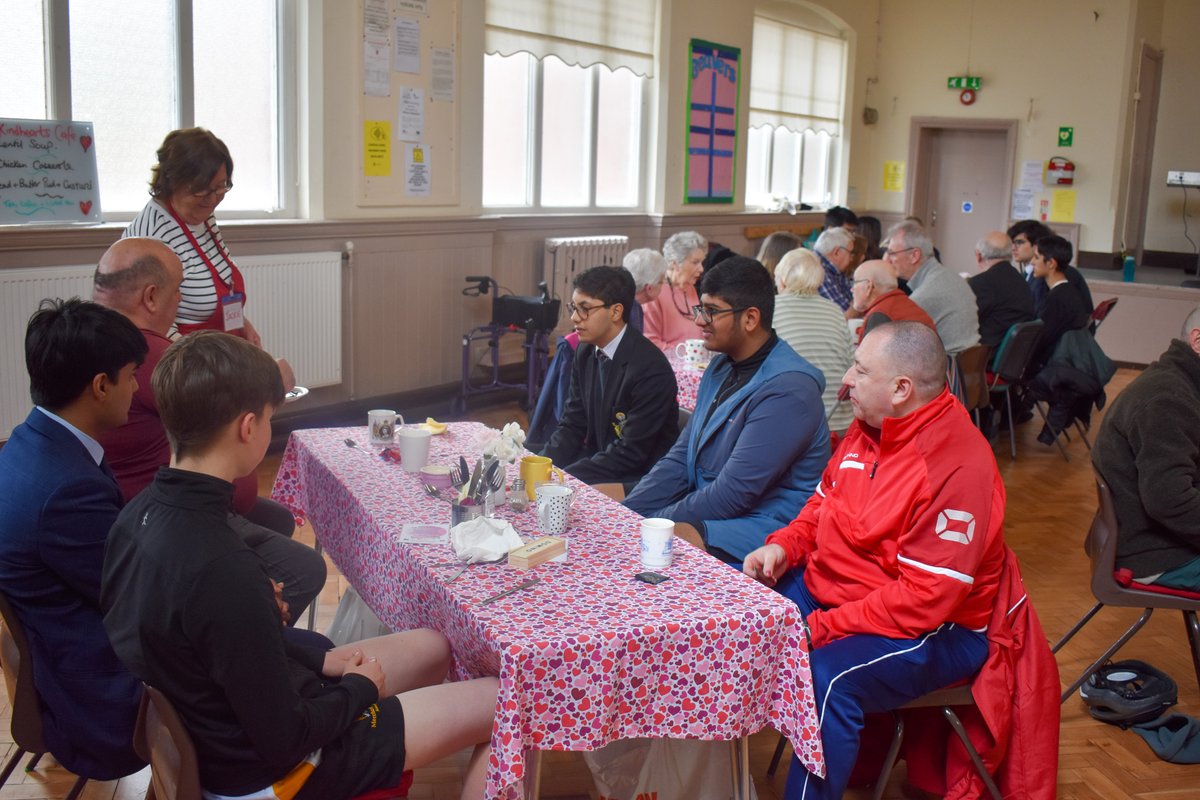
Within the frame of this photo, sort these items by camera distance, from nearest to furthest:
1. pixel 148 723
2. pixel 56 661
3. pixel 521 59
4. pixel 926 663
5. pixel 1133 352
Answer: pixel 148 723
pixel 56 661
pixel 926 663
pixel 521 59
pixel 1133 352

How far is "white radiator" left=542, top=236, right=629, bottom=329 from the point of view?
7875 mm

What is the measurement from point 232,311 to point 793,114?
323 inches

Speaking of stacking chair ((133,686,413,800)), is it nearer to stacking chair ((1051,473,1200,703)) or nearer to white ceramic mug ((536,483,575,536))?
white ceramic mug ((536,483,575,536))

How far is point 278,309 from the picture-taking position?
5941 mm

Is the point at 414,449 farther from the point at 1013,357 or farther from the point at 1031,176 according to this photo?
the point at 1031,176

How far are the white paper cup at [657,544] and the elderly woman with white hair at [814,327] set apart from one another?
2369 millimetres

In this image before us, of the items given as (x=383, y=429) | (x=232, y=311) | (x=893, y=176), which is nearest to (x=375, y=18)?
(x=232, y=311)

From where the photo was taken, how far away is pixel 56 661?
6.99 feet

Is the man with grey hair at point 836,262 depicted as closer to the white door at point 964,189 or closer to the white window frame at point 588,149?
the white window frame at point 588,149

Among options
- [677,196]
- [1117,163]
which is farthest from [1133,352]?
[677,196]

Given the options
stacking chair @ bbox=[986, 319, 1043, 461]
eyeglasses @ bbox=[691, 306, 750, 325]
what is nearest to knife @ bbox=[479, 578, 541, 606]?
eyeglasses @ bbox=[691, 306, 750, 325]

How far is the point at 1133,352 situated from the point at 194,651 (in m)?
9.93

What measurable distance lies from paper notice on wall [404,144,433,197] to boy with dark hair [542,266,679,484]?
3.39m

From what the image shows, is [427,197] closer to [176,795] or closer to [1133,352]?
[176,795]
